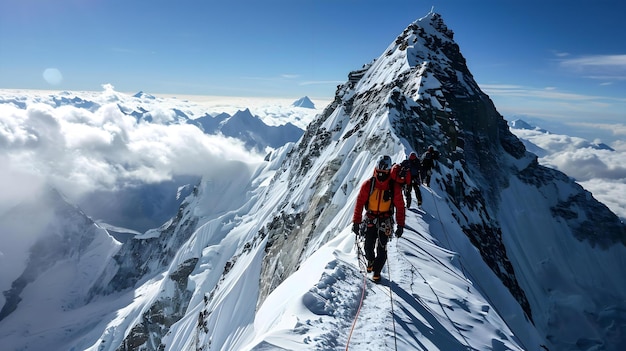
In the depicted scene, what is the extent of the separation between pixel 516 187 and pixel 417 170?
245 ft

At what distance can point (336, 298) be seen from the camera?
30.3ft

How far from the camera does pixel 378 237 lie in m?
10.6

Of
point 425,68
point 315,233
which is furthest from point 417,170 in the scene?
point 425,68

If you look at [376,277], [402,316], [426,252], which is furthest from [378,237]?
[426,252]

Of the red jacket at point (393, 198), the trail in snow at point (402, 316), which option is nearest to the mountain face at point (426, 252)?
the trail in snow at point (402, 316)

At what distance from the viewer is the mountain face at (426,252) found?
961cm

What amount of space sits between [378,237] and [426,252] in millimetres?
5497

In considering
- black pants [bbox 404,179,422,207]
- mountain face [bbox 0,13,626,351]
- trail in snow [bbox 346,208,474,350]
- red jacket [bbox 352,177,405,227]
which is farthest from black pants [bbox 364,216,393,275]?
black pants [bbox 404,179,422,207]

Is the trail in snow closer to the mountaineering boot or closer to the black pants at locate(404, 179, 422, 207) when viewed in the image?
the mountaineering boot

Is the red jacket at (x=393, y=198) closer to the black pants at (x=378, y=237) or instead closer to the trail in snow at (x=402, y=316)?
the black pants at (x=378, y=237)

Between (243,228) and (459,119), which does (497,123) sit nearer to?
(459,119)

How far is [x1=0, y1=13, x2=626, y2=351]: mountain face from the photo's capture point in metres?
9.61

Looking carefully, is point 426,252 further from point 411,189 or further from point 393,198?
point 411,189

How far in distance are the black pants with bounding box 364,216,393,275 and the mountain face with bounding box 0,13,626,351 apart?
837 mm
